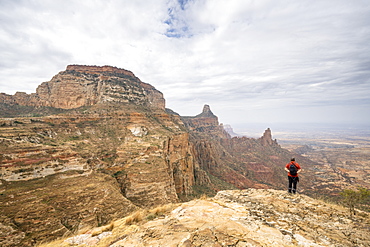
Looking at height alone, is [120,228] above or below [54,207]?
above

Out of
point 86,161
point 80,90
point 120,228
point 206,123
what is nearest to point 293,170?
point 120,228

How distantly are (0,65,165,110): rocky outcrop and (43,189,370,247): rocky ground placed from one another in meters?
64.9

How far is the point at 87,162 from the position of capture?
2866 cm

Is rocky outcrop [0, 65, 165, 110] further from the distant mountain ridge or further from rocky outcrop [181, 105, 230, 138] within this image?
rocky outcrop [181, 105, 230, 138]

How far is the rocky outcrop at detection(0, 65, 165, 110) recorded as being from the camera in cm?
6725

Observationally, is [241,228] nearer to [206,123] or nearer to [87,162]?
[87,162]

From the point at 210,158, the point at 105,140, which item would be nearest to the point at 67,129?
the point at 105,140

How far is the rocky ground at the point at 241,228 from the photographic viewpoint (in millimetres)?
4562

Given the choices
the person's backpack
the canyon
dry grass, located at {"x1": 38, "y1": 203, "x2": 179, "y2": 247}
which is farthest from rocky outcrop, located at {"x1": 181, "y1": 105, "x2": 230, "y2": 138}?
dry grass, located at {"x1": 38, "y1": 203, "x2": 179, "y2": 247}

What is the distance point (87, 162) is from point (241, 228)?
30.4 meters

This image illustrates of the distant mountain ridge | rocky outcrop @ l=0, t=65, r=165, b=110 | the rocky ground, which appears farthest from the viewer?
rocky outcrop @ l=0, t=65, r=165, b=110

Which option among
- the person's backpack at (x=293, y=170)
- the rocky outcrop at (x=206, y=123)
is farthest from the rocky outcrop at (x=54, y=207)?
the rocky outcrop at (x=206, y=123)

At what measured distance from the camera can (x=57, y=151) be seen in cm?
2586

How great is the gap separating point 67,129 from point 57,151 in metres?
15.7
